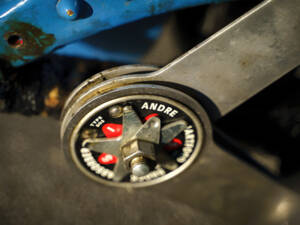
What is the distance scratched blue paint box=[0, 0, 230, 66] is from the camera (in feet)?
2.34

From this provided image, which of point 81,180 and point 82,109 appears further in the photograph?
point 81,180

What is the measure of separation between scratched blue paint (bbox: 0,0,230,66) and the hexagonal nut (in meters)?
0.37

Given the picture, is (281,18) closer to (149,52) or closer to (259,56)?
(259,56)

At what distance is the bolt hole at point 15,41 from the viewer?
30.3 inches

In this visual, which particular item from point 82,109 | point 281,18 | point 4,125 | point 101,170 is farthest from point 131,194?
point 281,18

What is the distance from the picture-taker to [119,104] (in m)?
0.76

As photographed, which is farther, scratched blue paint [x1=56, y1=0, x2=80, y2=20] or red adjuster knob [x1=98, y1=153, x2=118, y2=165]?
red adjuster knob [x1=98, y1=153, x2=118, y2=165]

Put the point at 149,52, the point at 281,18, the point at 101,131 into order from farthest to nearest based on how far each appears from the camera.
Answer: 1. the point at 149,52
2. the point at 101,131
3. the point at 281,18

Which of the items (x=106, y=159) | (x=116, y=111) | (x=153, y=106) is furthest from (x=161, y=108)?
(x=106, y=159)

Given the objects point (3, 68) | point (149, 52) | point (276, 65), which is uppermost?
point (3, 68)

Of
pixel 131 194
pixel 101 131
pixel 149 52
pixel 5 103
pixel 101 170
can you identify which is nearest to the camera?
pixel 101 131

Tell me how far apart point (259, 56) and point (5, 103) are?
107 centimetres

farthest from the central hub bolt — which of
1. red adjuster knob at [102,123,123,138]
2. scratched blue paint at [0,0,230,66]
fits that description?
scratched blue paint at [0,0,230,66]

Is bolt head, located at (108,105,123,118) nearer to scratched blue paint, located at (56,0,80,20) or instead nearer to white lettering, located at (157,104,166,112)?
white lettering, located at (157,104,166,112)
